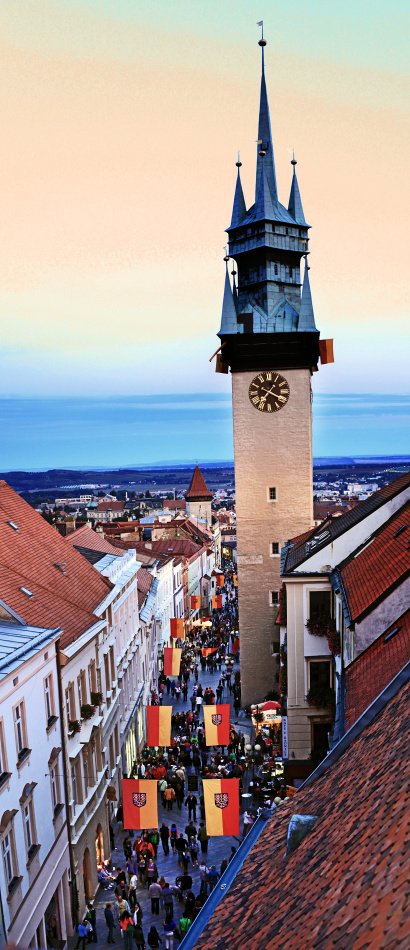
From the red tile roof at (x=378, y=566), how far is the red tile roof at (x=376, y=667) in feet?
6.01

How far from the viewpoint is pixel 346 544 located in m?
30.3

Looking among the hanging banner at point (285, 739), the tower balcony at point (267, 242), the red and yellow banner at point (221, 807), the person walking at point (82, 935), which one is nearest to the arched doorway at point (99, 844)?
the person walking at point (82, 935)

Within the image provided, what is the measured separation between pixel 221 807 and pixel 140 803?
2.45 meters

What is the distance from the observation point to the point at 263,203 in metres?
46.2

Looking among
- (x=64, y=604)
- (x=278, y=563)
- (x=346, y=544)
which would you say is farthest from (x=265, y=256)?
(x=64, y=604)

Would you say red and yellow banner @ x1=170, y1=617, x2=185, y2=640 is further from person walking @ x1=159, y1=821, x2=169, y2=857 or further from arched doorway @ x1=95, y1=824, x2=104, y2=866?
arched doorway @ x1=95, y1=824, x2=104, y2=866

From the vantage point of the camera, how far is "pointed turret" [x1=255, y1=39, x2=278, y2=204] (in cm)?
4766

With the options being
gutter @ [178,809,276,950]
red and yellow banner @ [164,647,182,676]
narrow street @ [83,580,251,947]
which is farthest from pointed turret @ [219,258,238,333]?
gutter @ [178,809,276,950]

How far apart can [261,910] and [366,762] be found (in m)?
2.44

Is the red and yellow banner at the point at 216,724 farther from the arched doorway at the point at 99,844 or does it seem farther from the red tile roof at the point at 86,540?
the red tile roof at the point at 86,540

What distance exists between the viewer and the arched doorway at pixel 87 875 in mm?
24875

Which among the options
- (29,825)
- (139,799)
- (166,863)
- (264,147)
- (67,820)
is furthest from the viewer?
(264,147)

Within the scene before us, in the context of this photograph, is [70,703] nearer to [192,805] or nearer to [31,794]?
[31,794]

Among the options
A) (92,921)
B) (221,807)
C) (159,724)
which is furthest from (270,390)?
(92,921)
